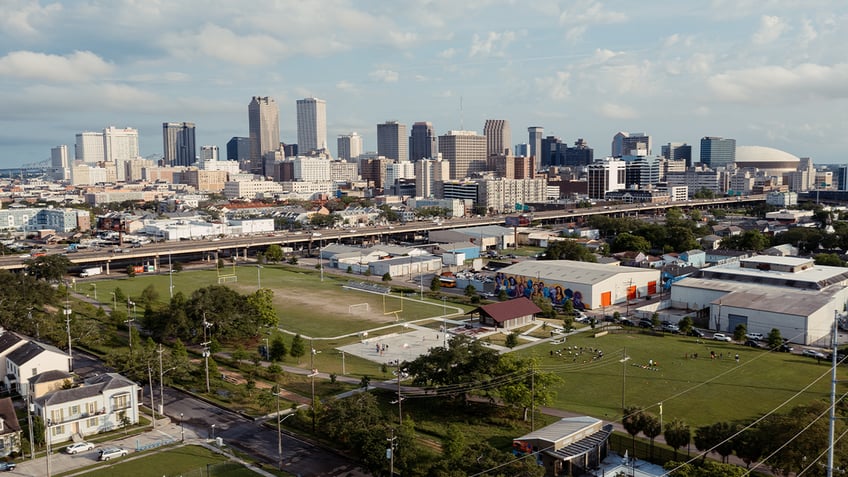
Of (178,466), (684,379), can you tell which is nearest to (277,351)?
(178,466)

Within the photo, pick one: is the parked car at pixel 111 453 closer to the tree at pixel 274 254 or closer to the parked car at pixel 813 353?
the parked car at pixel 813 353

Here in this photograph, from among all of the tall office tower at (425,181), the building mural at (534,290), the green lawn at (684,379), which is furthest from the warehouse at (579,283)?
the tall office tower at (425,181)

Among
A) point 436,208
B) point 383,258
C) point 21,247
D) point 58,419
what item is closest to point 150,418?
point 58,419

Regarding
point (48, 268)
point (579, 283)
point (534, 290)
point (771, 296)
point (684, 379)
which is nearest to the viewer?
point (684, 379)

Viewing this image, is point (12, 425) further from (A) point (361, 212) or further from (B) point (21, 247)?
(A) point (361, 212)

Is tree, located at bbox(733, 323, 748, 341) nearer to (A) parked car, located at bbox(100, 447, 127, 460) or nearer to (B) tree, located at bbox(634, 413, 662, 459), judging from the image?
(B) tree, located at bbox(634, 413, 662, 459)

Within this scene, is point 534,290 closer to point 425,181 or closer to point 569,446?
point 569,446
